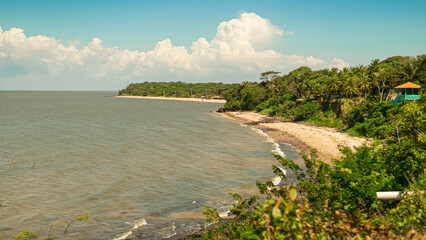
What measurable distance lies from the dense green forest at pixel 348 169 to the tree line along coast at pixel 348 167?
31mm

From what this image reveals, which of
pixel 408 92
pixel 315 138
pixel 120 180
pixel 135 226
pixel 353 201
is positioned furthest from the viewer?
pixel 408 92

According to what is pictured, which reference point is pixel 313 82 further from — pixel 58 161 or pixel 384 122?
pixel 58 161

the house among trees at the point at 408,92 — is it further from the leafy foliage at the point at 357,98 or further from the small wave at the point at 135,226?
the small wave at the point at 135,226

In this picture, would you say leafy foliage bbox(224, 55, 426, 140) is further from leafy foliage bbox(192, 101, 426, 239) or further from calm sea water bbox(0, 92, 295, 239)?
leafy foliage bbox(192, 101, 426, 239)

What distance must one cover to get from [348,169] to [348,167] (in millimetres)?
1618

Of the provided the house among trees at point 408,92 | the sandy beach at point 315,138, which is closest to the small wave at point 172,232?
the sandy beach at point 315,138

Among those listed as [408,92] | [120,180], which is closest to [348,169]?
[120,180]

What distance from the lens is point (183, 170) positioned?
28.1 meters

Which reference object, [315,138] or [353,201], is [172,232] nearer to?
[353,201]

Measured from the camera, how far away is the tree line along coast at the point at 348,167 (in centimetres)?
533

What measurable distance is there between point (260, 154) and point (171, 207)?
18270 mm

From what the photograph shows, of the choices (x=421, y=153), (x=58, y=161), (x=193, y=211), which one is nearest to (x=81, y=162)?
(x=58, y=161)

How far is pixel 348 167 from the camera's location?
10992 mm

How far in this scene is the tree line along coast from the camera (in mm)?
5328
